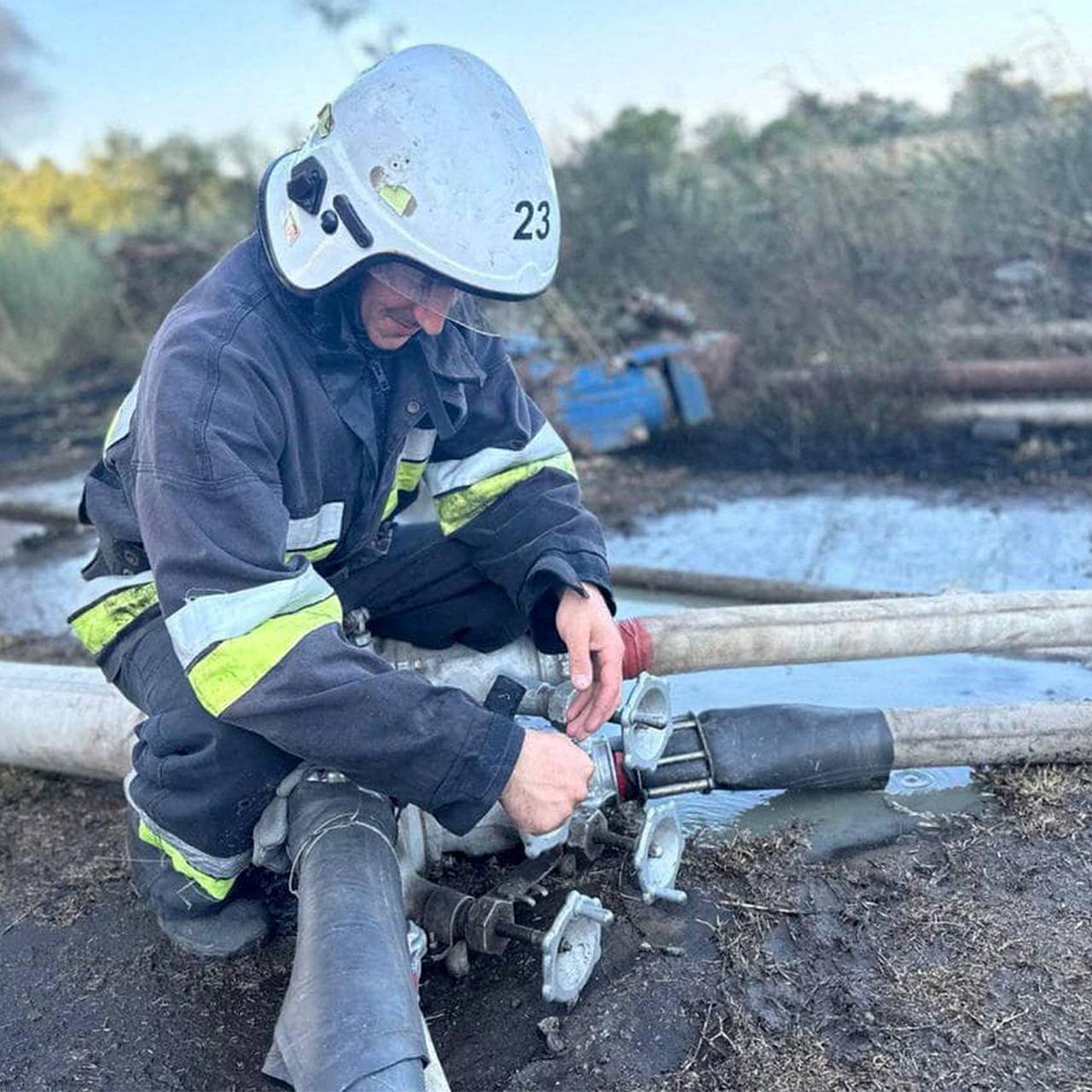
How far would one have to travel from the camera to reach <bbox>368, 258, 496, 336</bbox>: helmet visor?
214 centimetres

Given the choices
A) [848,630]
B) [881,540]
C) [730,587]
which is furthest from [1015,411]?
[848,630]

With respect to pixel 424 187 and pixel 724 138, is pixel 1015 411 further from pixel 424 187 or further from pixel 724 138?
pixel 724 138

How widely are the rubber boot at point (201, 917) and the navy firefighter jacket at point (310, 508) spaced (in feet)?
1.76

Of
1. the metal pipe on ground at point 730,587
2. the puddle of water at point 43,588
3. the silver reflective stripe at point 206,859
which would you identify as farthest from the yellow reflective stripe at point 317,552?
the puddle of water at point 43,588

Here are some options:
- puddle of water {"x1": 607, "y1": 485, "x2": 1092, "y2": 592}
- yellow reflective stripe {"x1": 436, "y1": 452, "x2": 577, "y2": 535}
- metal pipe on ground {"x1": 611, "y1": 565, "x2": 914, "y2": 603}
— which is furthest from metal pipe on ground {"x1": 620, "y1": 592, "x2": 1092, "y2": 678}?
puddle of water {"x1": 607, "y1": 485, "x2": 1092, "y2": 592}

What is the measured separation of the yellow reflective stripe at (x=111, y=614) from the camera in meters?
2.44

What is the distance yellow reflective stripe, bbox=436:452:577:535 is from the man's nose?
56cm

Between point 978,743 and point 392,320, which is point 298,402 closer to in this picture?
point 392,320

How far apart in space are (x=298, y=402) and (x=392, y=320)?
0.85ft

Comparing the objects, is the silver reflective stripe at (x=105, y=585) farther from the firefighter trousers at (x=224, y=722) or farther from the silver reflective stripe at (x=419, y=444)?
the silver reflective stripe at (x=419, y=444)

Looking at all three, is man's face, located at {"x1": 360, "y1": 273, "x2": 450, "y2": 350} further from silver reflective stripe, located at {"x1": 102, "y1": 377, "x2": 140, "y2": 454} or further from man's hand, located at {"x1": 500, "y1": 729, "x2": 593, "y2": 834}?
man's hand, located at {"x1": 500, "y1": 729, "x2": 593, "y2": 834}

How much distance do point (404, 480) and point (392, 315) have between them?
23.2 inches

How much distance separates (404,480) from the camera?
273 cm

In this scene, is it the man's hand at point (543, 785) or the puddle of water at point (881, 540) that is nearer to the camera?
the man's hand at point (543, 785)
